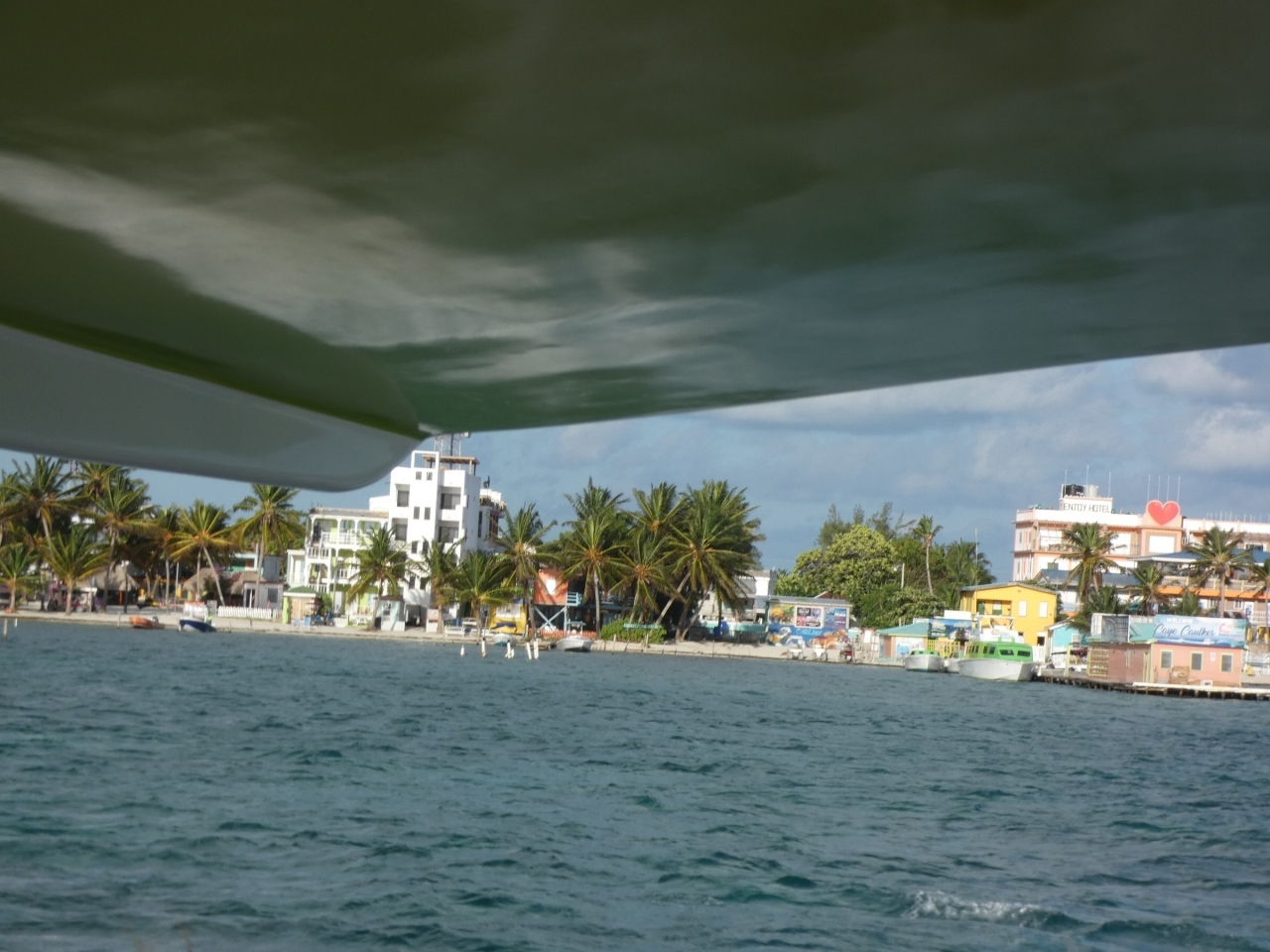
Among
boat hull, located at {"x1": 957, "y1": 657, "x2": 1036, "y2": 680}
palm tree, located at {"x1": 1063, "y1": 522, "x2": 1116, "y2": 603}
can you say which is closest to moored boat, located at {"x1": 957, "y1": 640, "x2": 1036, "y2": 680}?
boat hull, located at {"x1": 957, "y1": 657, "x2": 1036, "y2": 680}

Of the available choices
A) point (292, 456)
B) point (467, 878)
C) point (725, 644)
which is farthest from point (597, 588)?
point (292, 456)

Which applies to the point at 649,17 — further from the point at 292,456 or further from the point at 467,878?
the point at 467,878

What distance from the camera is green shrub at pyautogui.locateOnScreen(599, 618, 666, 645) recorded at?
82500 mm

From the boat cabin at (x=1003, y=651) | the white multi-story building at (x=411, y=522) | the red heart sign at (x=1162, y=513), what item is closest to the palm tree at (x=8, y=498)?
the white multi-story building at (x=411, y=522)

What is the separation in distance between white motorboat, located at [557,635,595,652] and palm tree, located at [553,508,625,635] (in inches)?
172

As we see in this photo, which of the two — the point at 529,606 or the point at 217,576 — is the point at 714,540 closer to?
the point at 529,606

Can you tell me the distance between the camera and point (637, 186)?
2324 mm

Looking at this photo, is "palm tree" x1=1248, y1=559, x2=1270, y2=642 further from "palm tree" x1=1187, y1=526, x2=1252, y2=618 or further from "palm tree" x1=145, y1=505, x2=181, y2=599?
"palm tree" x1=145, y1=505, x2=181, y2=599

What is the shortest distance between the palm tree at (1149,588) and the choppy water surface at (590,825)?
40.9 m

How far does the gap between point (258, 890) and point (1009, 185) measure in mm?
14751

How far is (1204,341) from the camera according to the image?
310 cm

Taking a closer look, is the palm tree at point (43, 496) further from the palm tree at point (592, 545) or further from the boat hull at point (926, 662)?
the boat hull at point (926, 662)

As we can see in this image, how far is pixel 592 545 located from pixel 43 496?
33.9 m

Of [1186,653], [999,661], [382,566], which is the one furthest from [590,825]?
[382,566]
